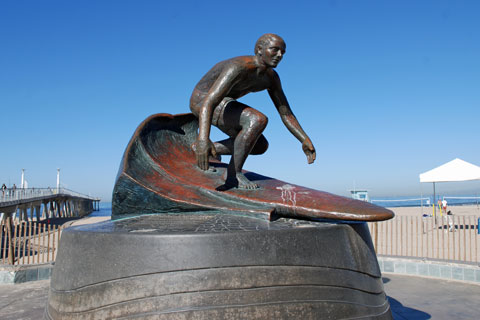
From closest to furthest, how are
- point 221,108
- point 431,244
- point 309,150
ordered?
point 221,108
point 309,150
point 431,244

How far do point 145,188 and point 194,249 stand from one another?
1.36 metres

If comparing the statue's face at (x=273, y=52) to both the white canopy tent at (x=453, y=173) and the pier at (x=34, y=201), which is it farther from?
the white canopy tent at (x=453, y=173)

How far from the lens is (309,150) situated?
14.6 feet

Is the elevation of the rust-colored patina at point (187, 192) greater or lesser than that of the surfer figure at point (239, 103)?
lesser

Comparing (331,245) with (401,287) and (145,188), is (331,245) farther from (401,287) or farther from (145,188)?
(401,287)

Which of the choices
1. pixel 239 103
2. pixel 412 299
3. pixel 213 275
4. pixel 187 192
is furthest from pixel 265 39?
pixel 412 299

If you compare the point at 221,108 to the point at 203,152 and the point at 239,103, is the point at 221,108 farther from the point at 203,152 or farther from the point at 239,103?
the point at 203,152

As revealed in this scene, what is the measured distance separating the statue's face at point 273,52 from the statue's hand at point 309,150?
102cm

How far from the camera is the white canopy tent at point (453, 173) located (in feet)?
45.5

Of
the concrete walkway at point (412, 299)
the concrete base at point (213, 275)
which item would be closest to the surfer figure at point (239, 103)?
the concrete base at point (213, 275)

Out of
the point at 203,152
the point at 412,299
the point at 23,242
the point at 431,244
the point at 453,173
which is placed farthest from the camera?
the point at 453,173

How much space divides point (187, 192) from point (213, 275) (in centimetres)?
136

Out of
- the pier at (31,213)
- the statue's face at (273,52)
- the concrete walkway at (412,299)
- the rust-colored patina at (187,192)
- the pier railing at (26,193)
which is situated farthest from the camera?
the pier railing at (26,193)

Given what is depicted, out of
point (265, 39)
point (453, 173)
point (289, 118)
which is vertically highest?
point (265, 39)
